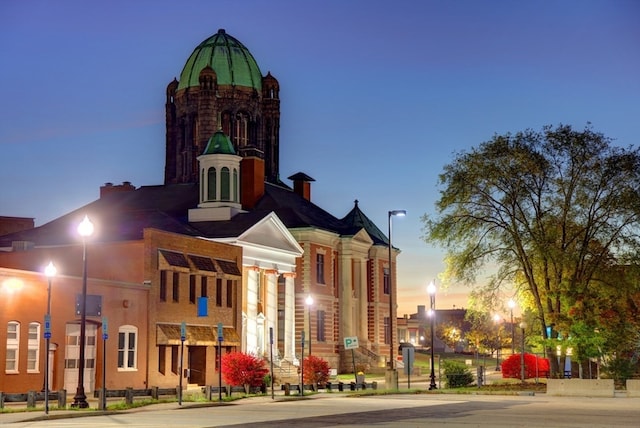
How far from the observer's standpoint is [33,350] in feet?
159

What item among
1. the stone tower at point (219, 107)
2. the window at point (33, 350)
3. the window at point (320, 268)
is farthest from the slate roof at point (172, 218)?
the window at point (33, 350)

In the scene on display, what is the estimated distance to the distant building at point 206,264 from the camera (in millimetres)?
52031

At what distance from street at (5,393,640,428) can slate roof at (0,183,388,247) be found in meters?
25.1

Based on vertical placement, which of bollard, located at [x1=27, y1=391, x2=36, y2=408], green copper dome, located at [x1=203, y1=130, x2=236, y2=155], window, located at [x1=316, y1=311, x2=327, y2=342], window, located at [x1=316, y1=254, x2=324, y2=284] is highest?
green copper dome, located at [x1=203, y1=130, x2=236, y2=155]

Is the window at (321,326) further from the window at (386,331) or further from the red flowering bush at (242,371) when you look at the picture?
the red flowering bush at (242,371)

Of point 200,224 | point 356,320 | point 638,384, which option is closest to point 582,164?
point 638,384

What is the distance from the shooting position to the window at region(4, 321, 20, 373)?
47.2 meters

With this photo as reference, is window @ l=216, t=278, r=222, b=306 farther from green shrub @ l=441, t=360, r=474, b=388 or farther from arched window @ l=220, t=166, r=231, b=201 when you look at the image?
green shrub @ l=441, t=360, r=474, b=388

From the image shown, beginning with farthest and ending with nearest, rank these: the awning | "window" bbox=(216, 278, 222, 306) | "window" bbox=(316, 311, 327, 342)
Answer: "window" bbox=(316, 311, 327, 342) → "window" bbox=(216, 278, 222, 306) → the awning

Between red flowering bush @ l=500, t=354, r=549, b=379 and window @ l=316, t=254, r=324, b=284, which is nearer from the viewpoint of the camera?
red flowering bush @ l=500, t=354, r=549, b=379

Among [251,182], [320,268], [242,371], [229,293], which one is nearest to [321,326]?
[320,268]

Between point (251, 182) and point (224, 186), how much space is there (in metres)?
9.80

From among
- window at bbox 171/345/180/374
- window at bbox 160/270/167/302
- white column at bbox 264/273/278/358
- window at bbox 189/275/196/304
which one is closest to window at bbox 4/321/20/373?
window at bbox 160/270/167/302

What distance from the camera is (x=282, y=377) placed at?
7081 centimetres
